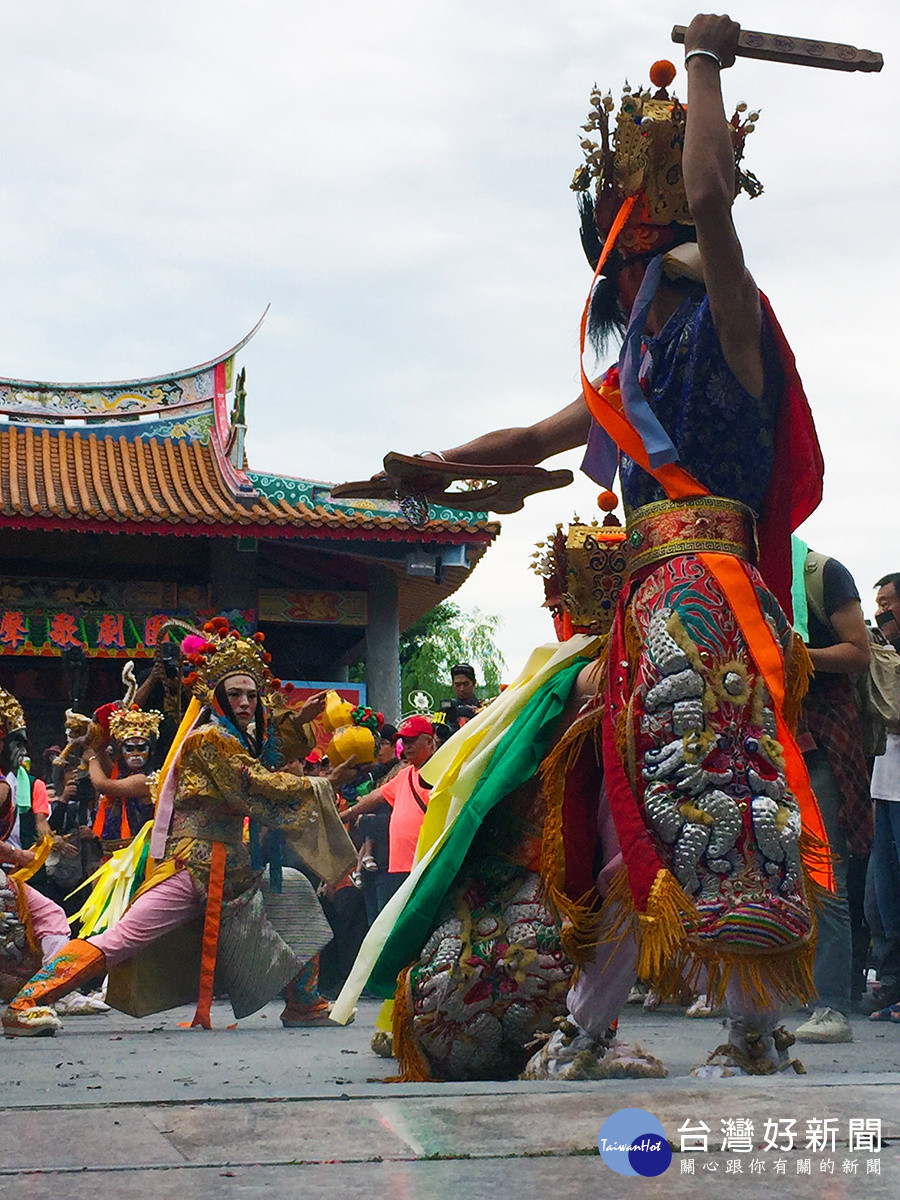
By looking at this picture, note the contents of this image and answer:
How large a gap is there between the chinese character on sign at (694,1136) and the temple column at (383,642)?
13.9 metres

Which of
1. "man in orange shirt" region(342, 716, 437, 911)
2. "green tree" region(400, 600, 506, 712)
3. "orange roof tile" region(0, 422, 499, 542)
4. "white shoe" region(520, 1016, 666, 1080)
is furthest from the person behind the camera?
"green tree" region(400, 600, 506, 712)

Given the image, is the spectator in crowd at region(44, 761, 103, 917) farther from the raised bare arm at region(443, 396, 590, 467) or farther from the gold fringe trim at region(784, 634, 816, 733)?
the gold fringe trim at region(784, 634, 816, 733)

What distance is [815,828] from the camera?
3.01 meters

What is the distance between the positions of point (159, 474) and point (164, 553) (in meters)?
0.90

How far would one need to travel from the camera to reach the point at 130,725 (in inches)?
355

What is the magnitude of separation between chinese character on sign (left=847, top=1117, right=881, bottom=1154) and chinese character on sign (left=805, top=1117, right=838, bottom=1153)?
2cm

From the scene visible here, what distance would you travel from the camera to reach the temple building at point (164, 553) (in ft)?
49.1

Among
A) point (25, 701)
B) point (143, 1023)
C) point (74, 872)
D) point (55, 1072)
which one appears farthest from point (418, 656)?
point (55, 1072)

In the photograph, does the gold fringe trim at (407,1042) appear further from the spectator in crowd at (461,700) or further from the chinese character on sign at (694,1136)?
the spectator in crowd at (461,700)

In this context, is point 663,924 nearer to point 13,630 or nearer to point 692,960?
point 692,960

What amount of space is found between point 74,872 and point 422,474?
6.12m

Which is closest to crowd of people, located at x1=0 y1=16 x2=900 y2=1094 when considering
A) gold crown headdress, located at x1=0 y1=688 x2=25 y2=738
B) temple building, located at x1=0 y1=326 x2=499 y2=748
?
gold crown headdress, located at x1=0 y1=688 x2=25 y2=738

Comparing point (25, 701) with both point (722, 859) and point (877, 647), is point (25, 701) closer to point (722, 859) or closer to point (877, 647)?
point (877, 647)

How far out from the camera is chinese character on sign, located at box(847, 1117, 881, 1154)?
1.95 meters
